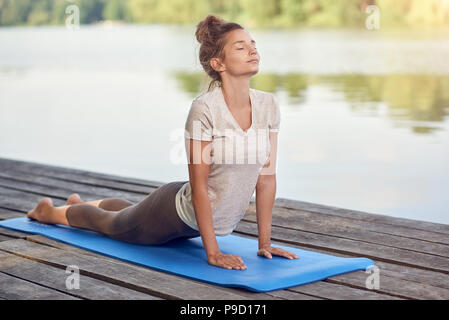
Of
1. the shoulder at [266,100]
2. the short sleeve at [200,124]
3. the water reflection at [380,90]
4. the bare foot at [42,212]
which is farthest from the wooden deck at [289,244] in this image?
the water reflection at [380,90]

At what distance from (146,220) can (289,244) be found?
2.16 feet

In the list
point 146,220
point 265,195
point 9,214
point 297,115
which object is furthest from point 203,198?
point 297,115

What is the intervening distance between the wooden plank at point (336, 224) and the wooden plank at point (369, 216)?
0.05m

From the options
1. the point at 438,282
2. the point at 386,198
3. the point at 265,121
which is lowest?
the point at 386,198

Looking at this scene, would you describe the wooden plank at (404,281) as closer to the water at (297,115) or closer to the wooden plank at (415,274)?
the wooden plank at (415,274)

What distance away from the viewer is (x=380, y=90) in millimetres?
12680

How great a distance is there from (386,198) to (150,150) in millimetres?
3049

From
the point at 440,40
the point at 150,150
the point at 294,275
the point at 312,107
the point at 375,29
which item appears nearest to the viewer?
the point at 294,275

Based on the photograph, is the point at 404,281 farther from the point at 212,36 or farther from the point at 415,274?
the point at 212,36

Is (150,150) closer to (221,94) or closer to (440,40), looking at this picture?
(221,94)

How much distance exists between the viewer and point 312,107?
1064 centimetres

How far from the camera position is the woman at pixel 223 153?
2.73 m

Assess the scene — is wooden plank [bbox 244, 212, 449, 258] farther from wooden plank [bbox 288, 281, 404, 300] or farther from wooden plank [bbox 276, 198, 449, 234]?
wooden plank [bbox 288, 281, 404, 300]
